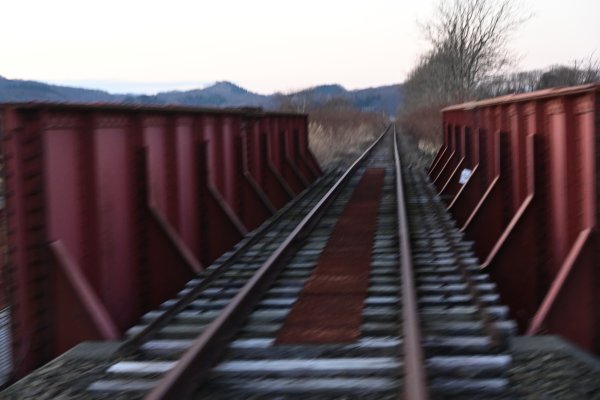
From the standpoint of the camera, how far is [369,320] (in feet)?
19.6

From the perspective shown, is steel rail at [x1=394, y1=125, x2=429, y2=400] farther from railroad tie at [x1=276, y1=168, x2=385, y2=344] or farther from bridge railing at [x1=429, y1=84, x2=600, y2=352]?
bridge railing at [x1=429, y1=84, x2=600, y2=352]

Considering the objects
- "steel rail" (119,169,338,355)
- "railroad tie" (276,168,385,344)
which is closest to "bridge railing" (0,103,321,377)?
"steel rail" (119,169,338,355)

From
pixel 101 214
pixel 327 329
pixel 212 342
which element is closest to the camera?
pixel 212 342

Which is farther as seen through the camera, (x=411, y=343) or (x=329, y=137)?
(x=329, y=137)

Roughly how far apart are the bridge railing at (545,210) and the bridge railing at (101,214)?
3030 mm

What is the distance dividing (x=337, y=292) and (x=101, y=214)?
2.06 metres

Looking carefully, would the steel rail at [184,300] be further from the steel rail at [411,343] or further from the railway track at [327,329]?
the steel rail at [411,343]

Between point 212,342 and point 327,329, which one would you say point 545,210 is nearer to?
point 327,329

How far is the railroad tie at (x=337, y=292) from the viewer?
18.7 feet

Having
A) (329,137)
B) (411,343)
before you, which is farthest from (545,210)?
(329,137)

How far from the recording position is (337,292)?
7020 mm

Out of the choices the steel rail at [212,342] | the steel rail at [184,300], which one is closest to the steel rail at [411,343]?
the steel rail at [212,342]

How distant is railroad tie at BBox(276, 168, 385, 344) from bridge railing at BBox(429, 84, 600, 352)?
4.25 feet

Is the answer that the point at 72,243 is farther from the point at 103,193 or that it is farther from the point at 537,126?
the point at 537,126
